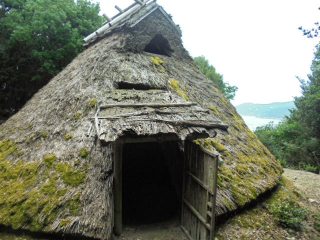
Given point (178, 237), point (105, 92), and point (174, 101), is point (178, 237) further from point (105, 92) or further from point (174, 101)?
point (105, 92)

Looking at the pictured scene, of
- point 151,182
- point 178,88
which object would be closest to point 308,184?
point 151,182

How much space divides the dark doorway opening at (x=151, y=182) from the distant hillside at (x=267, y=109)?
128 feet

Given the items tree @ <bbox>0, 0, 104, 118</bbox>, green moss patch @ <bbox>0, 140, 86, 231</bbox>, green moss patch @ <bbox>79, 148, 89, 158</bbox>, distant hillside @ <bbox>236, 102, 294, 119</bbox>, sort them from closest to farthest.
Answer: green moss patch @ <bbox>0, 140, 86, 231</bbox>
green moss patch @ <bbox>79, 148, 89, 158</bbox>
tree @ <bbox>0, 0, 104, 118</bbox>
distant hillside @ <bbox>236, 102, 294, 119</bbox>

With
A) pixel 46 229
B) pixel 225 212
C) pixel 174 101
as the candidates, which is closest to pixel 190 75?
pixel 174 101

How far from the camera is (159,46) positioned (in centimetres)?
952

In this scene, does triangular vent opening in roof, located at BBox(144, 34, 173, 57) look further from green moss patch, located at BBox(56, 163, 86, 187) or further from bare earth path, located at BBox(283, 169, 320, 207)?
bare earth path, located at BBox(283, 169, 320, 207)

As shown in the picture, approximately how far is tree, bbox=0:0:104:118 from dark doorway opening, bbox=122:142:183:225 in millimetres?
6219

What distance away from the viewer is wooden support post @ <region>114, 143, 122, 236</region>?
487cm

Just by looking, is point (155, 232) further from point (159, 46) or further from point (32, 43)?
point (32, 43)

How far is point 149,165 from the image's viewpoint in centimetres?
895

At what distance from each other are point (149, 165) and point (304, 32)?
5.76m

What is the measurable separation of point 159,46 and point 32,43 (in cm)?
609

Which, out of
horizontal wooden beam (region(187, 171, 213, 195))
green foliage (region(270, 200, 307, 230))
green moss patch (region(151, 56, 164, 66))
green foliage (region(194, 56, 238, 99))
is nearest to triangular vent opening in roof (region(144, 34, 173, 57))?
green moss patch (region(151, 56, 164, 66))

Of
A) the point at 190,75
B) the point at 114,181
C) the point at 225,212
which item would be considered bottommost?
the point at 225,212
